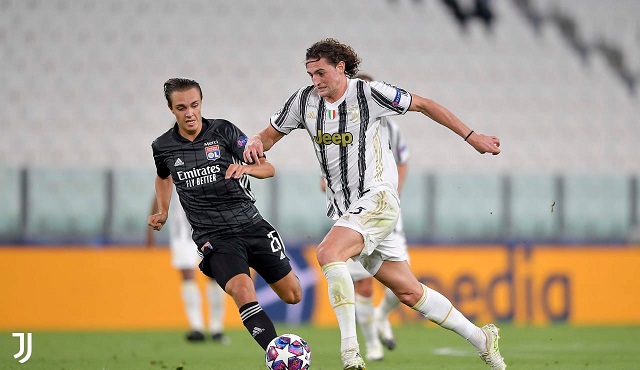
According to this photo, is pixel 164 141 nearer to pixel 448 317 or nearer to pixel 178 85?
pixel 178 85

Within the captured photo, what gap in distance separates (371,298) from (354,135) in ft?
8.15

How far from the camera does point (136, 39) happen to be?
14836mm

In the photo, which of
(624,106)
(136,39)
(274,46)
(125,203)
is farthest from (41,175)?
(624,106)

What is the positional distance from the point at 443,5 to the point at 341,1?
149cm

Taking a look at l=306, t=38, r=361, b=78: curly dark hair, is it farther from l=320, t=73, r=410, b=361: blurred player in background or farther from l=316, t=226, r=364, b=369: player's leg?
l=320, t=73, r=410, b=361: blurred player in background

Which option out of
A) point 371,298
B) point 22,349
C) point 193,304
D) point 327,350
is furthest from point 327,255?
point 193,304

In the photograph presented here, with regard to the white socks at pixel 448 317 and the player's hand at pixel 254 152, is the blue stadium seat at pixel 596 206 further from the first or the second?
the player's hand at pixel 254 152

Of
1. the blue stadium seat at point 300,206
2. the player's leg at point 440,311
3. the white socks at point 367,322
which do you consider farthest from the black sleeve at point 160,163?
the blue stadium seat at point 300,206

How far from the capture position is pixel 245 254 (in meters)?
6.54

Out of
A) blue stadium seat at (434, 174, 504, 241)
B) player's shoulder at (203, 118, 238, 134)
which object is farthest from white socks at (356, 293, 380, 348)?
blue stadium seat at (434, 174, 504, 241)

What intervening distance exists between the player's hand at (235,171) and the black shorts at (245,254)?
0.56 m

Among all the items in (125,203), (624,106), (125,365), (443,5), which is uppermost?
(443,5)

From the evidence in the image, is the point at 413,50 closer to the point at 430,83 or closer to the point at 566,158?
the point at 430,83

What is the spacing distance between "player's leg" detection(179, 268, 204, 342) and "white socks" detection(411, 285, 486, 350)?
4.46 m
